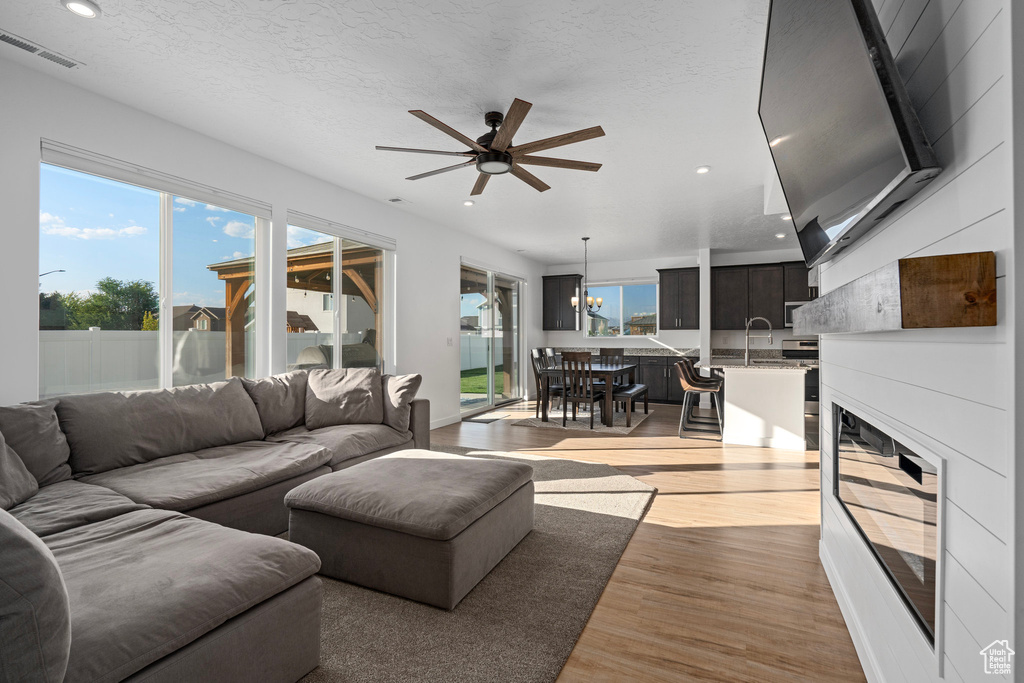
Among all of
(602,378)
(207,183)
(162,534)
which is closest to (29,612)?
(162,534)

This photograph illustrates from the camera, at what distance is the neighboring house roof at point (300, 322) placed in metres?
4.17

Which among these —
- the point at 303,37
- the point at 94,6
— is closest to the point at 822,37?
the point at 303,37

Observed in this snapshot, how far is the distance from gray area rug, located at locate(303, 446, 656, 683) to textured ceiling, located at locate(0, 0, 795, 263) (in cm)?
A: 255

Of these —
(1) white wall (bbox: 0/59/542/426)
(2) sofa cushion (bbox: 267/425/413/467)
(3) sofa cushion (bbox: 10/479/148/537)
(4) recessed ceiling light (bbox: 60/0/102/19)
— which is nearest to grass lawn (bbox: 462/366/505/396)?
(1) white wall (bbox: 0/59/542/426)

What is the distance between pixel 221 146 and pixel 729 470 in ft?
15.6

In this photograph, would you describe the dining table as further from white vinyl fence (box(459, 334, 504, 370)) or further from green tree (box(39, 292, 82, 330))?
green tree (box(39, 292, 82, 330))

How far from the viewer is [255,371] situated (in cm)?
386

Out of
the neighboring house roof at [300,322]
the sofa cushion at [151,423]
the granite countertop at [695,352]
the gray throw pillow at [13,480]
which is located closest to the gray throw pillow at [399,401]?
the sofa cushion at [151,423]

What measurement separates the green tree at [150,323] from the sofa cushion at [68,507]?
50.9 inches

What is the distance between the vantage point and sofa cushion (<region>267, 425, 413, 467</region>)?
3138mm

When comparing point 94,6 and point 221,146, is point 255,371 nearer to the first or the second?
point 221,146

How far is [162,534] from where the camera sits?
5.51 ft

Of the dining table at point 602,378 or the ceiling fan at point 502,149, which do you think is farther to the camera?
the dining table at point 602,378

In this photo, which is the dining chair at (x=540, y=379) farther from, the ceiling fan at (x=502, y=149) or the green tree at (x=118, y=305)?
the green tree at (x=118, y=305)
